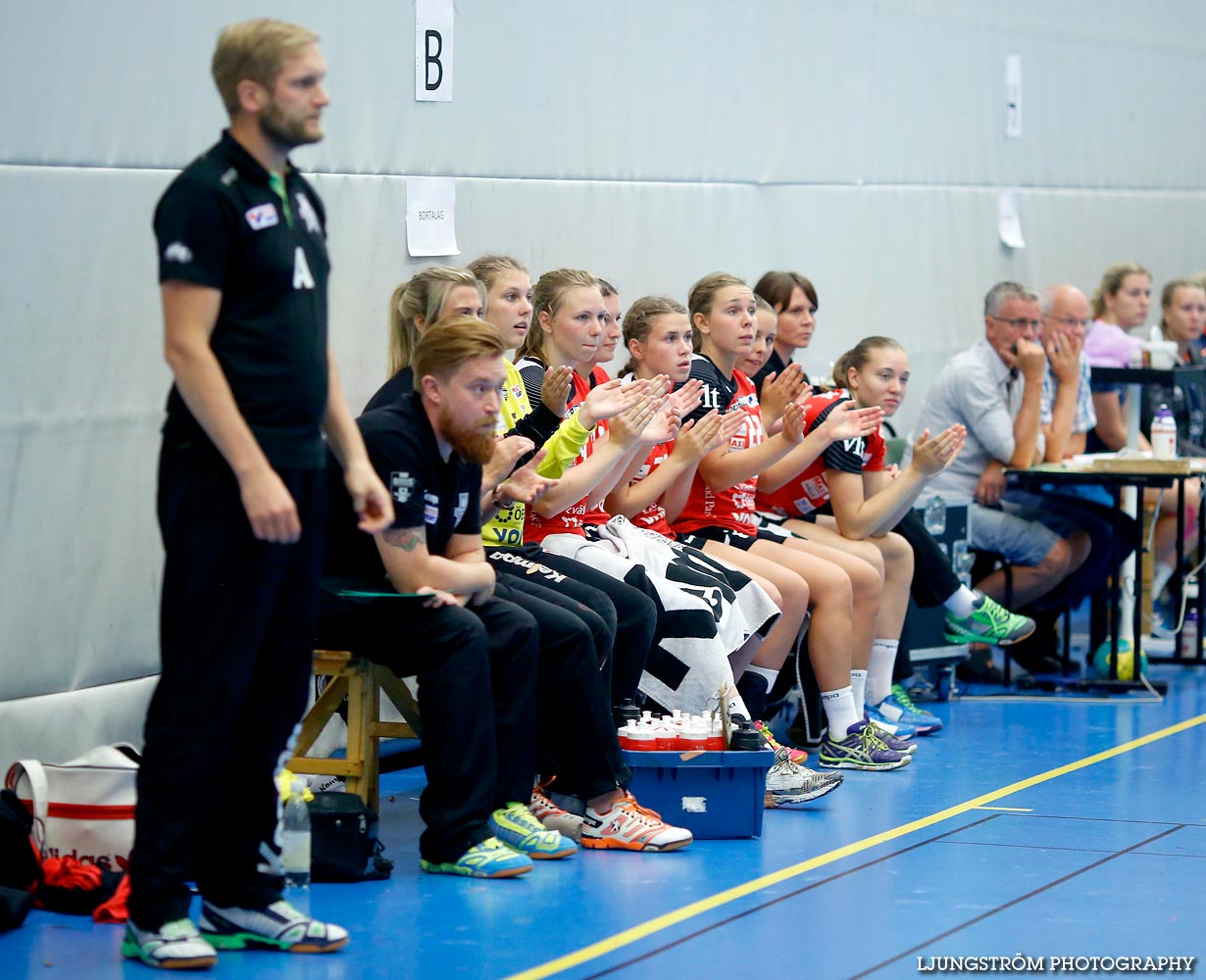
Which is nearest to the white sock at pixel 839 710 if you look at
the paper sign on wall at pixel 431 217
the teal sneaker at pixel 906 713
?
the teal sneaker at pixel 906 713

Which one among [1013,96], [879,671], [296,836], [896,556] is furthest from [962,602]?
[1013,96]

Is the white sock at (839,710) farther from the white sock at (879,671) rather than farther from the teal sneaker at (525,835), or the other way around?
the teal sneaker at (525,835)

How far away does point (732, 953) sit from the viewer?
12.1ft

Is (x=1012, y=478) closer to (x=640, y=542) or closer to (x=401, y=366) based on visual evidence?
(x=640, y=542)

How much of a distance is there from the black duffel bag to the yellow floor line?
0.72 m

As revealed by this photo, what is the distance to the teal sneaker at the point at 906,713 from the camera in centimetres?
622

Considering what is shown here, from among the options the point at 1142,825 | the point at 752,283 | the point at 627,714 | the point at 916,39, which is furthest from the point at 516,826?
the point at 916,39

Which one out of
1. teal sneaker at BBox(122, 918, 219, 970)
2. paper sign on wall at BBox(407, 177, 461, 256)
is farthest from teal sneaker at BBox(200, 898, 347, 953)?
paper sign on wall at BBox(407, 177, 461, 256)

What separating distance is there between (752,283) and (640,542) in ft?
8.10

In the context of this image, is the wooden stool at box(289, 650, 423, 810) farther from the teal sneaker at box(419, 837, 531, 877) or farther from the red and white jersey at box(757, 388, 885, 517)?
the red and white jersey at box(757, 388, 885, 517)

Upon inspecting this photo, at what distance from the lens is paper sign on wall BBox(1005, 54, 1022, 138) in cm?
941

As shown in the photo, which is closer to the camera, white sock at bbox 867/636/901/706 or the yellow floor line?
the yellow floor line

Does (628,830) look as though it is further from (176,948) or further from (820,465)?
(820,465)

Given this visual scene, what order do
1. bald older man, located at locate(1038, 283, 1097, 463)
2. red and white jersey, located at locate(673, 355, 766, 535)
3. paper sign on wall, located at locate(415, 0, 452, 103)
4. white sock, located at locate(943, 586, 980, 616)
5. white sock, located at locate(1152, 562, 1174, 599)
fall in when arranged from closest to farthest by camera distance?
1. paper sign on wall, located at locate(415, 0, 452, 103)
2. red and white jersey, located at locate(673, 355, 766, 535)
3. white sock, located at locate(943, 586, 980, 616)
4. bald older man, located at locate(1038, 283, 1097, 463)
5. white sock, located at locate(1152, 562, 1174, 599)
